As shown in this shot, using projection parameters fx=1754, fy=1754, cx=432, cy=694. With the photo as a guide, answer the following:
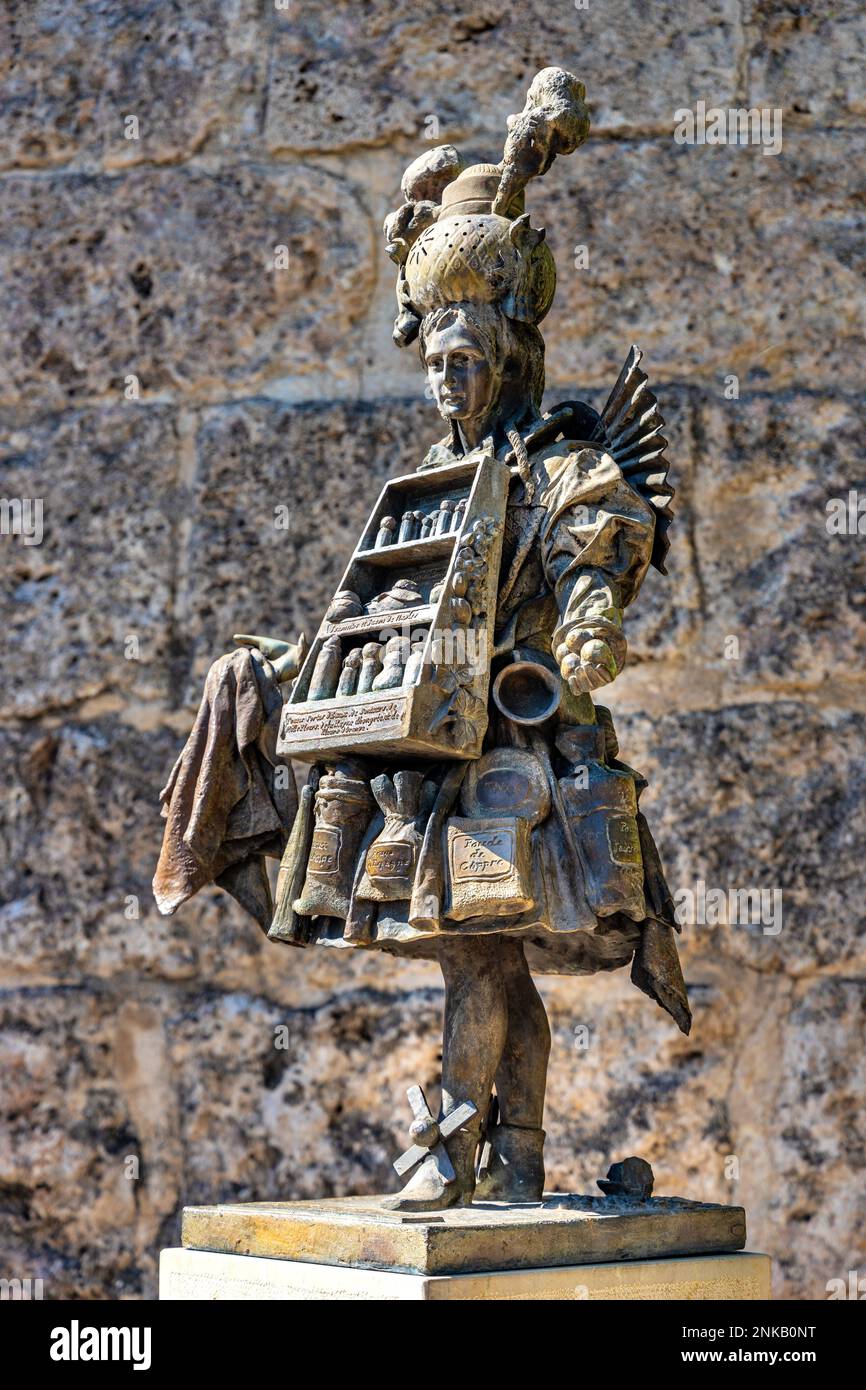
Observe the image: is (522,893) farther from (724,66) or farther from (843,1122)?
(724,66)

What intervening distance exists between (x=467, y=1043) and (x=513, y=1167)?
199mm

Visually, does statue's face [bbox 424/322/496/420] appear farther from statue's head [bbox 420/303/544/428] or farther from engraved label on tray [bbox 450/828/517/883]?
engraved label on tray [bbox 450/828/517/883]

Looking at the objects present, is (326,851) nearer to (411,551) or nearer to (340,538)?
(411,551)

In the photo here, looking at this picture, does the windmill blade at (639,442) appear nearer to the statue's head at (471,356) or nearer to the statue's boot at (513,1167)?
the statue's head at (471,356)

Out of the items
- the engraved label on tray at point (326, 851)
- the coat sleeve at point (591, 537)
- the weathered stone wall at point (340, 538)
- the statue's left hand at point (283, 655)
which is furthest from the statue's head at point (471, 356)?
the weathered stone wall at point (340, 538)

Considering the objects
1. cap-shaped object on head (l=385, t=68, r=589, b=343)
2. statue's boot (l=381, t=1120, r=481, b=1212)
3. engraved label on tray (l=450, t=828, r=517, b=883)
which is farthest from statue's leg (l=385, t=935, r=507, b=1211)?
cap-shaped object on head (l=385, t=68, r=589, b=343)

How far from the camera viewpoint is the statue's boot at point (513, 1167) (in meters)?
2.18

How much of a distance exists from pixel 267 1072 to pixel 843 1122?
97 centimetres

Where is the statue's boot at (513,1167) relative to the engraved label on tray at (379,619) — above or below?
below

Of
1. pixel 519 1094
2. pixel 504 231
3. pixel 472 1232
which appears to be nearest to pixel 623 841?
pixel 519 1094

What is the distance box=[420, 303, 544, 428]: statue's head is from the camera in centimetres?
225

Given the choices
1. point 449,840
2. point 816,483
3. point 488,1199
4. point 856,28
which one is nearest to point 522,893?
point 449,840

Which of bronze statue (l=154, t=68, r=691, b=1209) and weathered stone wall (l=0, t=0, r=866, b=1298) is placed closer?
bronze statue (l=154, t=68, r=691, b=1209)

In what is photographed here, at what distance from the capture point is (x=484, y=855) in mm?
2045
